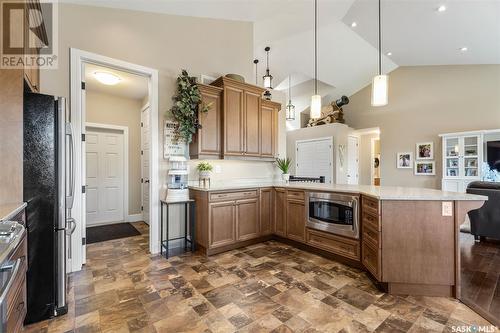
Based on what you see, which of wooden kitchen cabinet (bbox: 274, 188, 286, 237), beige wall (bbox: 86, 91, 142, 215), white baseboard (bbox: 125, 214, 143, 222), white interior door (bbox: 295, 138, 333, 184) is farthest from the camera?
white interior door (bbox: 295, 138, 333, 184)

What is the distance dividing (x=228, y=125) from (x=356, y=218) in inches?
85.7

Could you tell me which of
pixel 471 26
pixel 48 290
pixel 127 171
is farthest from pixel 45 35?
pixel 471 26

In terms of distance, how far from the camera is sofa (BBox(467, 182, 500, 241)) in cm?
343

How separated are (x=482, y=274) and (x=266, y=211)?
2.61m

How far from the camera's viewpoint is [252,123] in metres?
3.91

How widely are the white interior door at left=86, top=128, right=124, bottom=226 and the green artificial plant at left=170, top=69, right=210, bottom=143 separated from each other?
2522 mm

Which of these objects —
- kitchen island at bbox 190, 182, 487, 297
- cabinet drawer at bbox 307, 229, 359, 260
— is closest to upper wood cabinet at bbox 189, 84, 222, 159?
kitchen island at bbox 190, 182, 487, 297

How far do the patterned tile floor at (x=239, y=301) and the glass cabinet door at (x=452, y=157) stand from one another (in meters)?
4.35

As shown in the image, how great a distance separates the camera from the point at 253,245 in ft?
11.9

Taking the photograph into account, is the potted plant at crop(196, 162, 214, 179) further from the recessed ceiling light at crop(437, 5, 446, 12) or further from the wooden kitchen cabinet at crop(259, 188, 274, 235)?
the recessed ceiling light at crop(437, 5, 446, 12)

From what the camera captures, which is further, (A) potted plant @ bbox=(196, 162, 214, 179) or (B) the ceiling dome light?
(B) the ceiling dome light

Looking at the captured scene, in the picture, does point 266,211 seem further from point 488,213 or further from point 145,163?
point 488,213

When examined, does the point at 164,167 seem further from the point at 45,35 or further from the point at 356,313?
the point at 356,313

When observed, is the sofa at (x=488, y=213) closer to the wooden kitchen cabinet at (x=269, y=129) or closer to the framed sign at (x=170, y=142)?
the wooden kitchen cabinet at (x=269, y=129)
